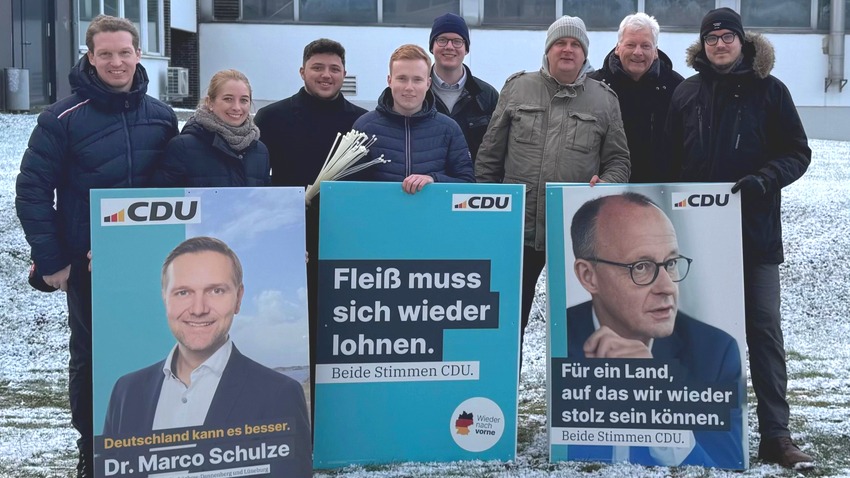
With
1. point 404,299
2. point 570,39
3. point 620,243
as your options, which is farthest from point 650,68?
point 404,299

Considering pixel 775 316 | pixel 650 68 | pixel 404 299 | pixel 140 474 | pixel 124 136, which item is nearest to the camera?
pixel 140 474

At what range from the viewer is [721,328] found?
4.39 metres

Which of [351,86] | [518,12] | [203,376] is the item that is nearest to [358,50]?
[351,86]

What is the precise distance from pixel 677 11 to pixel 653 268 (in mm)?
20729

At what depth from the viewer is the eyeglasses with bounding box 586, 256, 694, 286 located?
172 inches

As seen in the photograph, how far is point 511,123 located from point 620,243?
788mm

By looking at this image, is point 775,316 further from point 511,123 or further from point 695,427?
point 511,123

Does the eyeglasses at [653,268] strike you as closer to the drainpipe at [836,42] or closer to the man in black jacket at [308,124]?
the man in black jacket at [308,124]

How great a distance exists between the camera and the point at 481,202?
432 centimetres

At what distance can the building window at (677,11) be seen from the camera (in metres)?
23.7

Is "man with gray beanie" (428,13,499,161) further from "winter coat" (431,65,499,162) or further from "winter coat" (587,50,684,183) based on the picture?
"winter coat" (587,50,684,183)

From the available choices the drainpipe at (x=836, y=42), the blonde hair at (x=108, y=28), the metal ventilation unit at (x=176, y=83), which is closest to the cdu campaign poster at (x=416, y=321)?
the blonde hair at (x=108, y=28)

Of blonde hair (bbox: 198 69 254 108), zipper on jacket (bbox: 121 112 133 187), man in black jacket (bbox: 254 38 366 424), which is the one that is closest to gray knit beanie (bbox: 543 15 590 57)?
man in black jacket (bbox: 254 38 366 424)

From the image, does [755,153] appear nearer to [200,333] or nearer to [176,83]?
[200,333]
